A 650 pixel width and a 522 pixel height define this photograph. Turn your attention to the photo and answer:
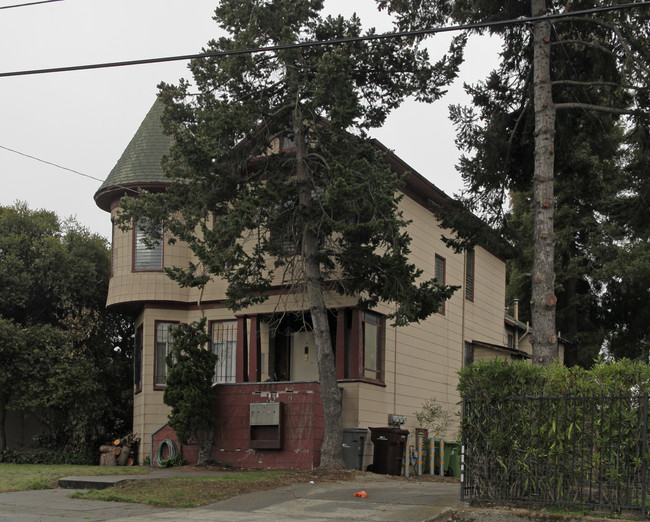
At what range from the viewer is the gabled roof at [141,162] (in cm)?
2256

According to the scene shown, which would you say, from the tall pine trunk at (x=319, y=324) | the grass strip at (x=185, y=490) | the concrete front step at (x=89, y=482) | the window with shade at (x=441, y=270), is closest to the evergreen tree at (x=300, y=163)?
the tall pine trunk at (x=319, y=324)

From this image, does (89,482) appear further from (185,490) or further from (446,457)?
(446,457)

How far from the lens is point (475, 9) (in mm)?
16328

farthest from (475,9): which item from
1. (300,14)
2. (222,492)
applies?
(222,492)

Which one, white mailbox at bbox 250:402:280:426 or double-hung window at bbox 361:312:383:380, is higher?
double-hung window at bbox 361:312:383:380

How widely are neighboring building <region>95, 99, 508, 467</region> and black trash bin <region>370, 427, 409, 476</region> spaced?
2.00 ft

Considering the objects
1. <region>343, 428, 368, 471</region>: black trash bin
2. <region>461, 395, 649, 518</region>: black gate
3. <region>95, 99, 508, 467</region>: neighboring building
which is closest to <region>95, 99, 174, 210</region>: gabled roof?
<region>95, 99, 508, 467</region>: neighboring building

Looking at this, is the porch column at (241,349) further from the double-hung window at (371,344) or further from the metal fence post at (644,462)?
the metal fence post at (644,462)

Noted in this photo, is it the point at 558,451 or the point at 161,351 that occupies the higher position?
the point at 161,351

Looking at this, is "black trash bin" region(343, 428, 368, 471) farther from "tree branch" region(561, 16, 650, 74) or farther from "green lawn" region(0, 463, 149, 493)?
"tree branch" region(561, 16, 650, 74)

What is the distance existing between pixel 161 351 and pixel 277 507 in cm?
1170

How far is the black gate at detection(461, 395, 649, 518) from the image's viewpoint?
9695mm

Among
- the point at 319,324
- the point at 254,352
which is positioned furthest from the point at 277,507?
the point at 254,352

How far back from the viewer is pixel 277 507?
37.5 feet
